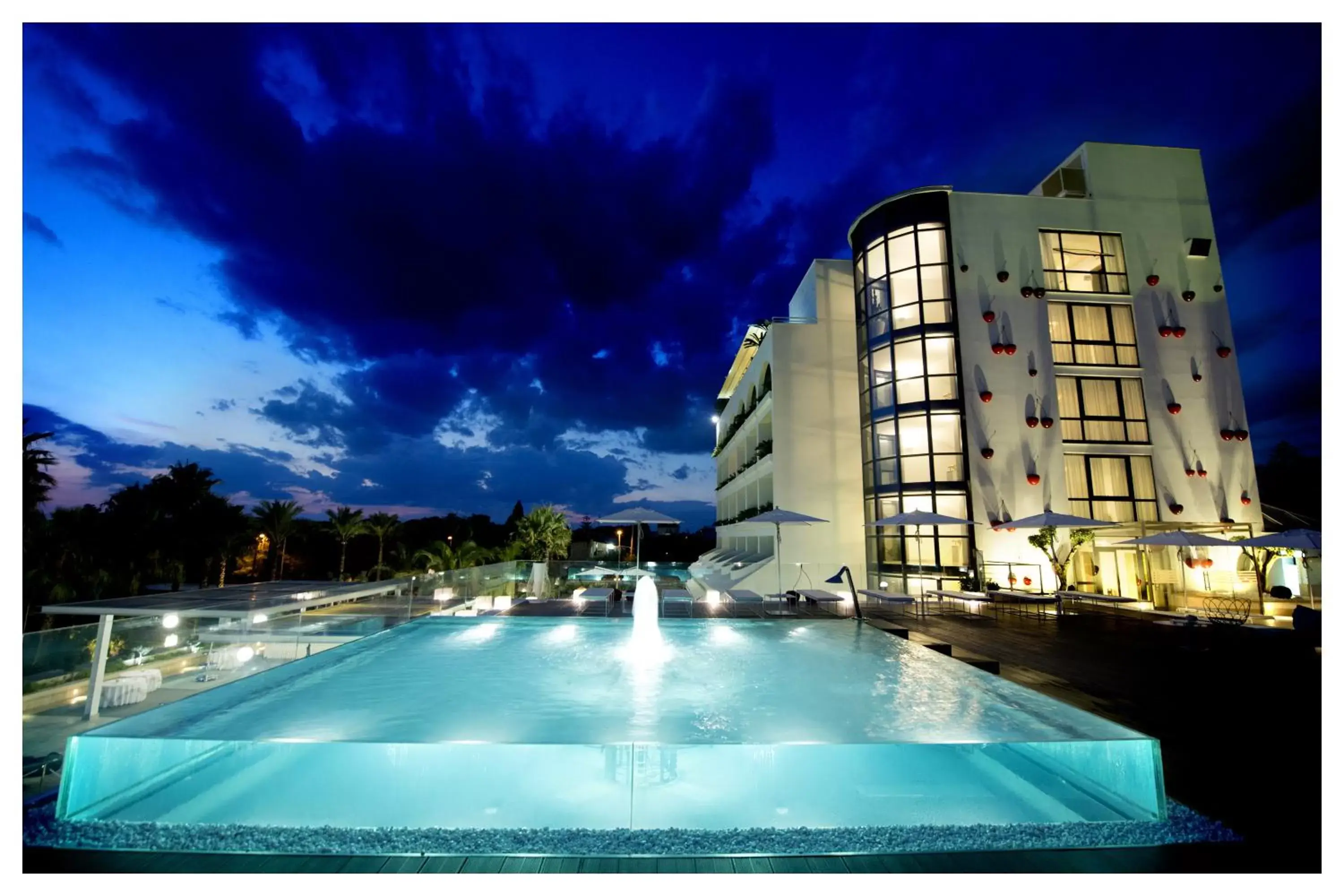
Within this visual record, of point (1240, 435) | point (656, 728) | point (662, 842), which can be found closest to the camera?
point (662, 842)

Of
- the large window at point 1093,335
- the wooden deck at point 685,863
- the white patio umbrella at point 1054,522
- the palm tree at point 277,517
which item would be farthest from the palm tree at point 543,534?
the large window at point 1093,335

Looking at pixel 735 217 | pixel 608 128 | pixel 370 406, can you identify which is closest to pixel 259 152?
pixel 608 128

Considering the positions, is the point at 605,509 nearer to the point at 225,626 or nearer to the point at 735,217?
the point at 225,626

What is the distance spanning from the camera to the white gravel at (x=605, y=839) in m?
2.43

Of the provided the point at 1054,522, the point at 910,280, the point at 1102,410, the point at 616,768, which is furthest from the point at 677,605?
the point at 1102,410

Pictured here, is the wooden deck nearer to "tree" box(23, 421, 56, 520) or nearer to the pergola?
the pergola

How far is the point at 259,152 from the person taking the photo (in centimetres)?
1855

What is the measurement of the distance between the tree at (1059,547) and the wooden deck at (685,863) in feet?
41.1

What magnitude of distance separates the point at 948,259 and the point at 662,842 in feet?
57.4

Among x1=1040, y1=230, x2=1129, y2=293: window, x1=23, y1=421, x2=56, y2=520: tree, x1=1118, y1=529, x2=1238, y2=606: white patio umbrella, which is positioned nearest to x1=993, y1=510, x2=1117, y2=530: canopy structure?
x1=1118, y1=529, x2=1238, y2=606: white patio umbrella

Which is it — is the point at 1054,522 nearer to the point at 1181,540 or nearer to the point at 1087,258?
the point at 1181,540

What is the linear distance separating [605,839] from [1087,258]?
2103cm

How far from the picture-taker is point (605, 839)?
99.3 inches

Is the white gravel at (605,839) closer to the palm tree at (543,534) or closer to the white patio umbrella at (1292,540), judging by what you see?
the white patio umbrella at (1292,540)
